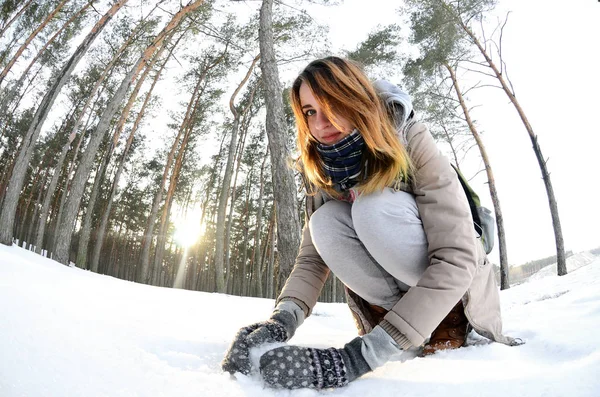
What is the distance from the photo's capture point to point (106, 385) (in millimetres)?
769

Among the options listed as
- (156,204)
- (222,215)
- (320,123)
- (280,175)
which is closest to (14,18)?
(156,204)

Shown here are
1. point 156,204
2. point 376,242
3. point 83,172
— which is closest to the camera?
point 376,242

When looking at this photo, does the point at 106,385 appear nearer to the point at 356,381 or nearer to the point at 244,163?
the point at 356,381

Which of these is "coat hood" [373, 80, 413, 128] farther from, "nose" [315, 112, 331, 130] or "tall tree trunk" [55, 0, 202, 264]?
"tall tree trunk" [55, 0, 202, 264]

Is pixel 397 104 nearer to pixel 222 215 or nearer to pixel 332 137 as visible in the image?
pixel 332 137

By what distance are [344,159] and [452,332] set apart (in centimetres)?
76

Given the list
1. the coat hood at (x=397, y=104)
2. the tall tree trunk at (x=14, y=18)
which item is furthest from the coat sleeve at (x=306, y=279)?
the tall tree trunk at (x=14, y=18)

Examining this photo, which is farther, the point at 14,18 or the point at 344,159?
the point at 14,18

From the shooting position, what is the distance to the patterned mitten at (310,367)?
0.88m

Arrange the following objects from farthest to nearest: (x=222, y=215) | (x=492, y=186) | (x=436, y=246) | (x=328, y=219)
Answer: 1. (x=222, y=215)
2. (x=492, y=186)
3. (x=328, y=219)
4. (x=436, y=246)

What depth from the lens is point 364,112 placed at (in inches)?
44.1

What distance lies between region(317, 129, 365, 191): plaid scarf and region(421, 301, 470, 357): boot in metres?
0.61

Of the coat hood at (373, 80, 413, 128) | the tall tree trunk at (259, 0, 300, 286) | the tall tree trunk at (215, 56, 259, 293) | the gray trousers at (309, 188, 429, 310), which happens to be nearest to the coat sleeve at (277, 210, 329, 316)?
the gray trousers at (309, 188, 429, 310)

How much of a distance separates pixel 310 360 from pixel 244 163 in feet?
55.8
